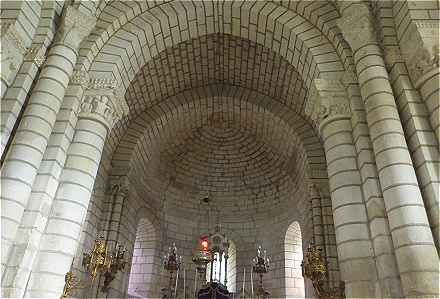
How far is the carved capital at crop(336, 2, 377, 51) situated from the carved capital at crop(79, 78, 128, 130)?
492 centimetres

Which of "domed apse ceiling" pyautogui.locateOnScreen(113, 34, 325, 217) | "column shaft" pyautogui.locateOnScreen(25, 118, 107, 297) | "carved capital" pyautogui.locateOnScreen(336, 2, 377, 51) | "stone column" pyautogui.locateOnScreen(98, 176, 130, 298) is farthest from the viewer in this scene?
"domed apse ceiling" pyautogui.locateOnScreen(113, 34, 325, 217)

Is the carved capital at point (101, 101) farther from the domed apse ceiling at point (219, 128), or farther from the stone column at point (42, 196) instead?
the domed apse ceiling at point (219, 128)

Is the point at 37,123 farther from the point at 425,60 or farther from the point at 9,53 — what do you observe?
the point at 425,60

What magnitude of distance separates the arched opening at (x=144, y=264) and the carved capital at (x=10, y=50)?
7821 millimetres

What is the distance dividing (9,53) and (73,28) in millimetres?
1414

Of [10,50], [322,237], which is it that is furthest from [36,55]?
[322,237]

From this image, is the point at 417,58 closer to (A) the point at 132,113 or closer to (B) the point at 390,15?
(B) the point at 390,15

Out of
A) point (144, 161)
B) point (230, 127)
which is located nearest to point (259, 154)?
point (230, 127)

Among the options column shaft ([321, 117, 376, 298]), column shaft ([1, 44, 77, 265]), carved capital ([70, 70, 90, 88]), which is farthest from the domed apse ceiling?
column shaft ([1, 44, 77, 265])

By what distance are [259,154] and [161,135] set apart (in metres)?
4.11

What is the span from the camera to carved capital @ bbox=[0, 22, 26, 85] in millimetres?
6713

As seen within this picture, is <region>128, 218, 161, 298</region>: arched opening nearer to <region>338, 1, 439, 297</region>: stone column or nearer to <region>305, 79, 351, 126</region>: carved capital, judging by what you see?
<region>305, 79, 351, 126</region>: carved capital

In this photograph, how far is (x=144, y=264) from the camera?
1348cm

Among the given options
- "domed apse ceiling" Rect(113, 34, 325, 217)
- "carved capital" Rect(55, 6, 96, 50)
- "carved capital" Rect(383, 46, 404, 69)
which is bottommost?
"carved capital" Rect(383, 46, 404, 69)
